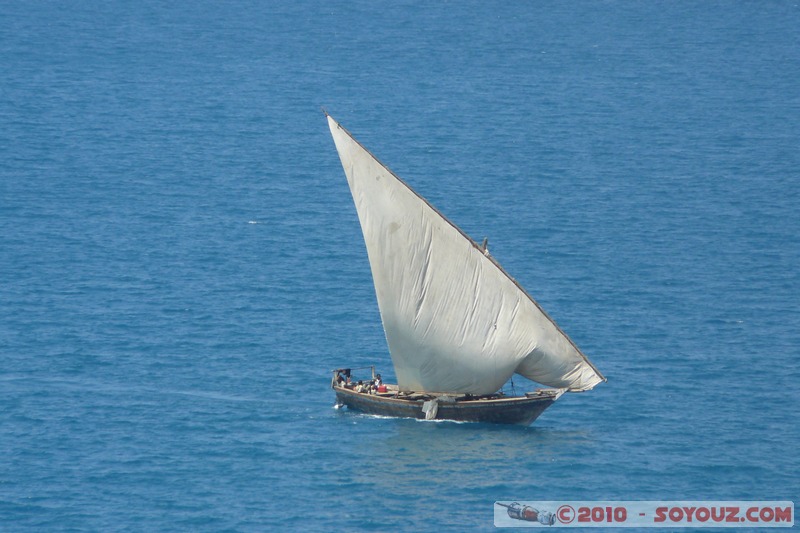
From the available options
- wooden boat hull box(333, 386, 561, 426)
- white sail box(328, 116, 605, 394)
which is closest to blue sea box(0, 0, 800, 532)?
wooden boat hull box(333, 386, 561, 426)

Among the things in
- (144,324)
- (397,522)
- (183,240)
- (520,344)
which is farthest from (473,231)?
(397,522)

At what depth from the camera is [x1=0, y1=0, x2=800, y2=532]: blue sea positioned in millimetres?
100312

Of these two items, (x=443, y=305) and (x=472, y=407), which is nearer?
(x=472, y=407)

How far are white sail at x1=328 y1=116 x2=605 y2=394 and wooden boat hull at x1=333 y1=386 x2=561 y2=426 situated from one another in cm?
182

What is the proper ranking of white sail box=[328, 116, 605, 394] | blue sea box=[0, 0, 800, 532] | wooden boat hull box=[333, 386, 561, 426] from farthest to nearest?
wooden boat hull box=[333, 386, 561, 426] < white sail box=[328, 116, 605, 394] < blue sea box=[0, 0, 800, 532]

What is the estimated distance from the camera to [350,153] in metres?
109

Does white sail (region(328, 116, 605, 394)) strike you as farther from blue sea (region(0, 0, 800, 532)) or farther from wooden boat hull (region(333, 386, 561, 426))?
blue sea (region(0, 0, 800, 532))

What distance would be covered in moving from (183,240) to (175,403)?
38964 millimetres

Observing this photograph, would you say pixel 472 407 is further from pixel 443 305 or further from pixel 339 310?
pixel 339 310

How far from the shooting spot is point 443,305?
4291 inches

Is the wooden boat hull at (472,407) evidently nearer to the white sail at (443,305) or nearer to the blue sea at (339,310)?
the blue sea at (339,310)

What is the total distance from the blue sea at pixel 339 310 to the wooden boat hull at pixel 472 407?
117 centimetres

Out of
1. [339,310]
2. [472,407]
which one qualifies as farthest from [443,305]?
[339,310]

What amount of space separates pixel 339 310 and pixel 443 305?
78.0ft
